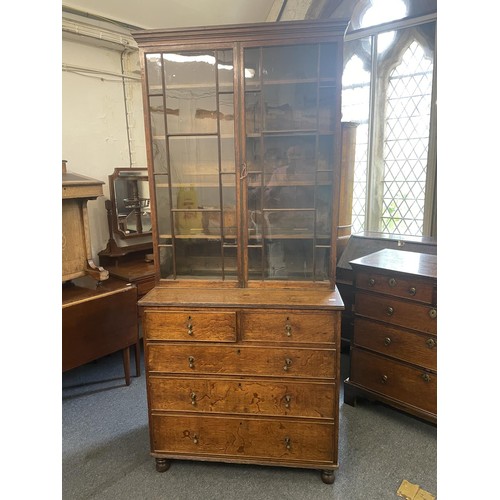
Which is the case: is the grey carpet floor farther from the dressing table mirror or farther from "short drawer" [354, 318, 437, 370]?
the dressing table mirror

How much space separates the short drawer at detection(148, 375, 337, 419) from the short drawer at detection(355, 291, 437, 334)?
58cm

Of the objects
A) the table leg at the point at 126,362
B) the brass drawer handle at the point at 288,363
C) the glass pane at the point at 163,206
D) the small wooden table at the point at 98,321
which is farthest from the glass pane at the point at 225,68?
the table leg at the point at 126,362

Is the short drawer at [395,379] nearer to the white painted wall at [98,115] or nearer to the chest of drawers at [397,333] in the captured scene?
the chest of drawers at [397,333]

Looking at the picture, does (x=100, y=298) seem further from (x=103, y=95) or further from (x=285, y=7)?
(x=285, y=7)

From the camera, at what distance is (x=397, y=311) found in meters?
1.86

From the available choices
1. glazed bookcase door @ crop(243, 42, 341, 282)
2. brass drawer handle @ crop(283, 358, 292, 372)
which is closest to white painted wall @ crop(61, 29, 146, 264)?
glazed bookcase door @ crop(243, 42, 341, 282)

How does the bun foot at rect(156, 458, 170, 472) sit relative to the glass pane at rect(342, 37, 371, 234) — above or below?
below

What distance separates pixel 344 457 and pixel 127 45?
292cm

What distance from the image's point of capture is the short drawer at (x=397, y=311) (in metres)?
1.76

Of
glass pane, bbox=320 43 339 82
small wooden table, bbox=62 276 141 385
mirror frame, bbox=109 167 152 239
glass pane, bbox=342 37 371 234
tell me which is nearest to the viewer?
glass pane, bbox=320 43 339 82

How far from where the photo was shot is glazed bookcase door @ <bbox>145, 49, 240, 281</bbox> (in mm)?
1589

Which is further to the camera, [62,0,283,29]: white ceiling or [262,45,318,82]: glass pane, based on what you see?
[62,0,283,29]: white ceiling

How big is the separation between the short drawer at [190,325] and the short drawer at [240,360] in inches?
1.7
